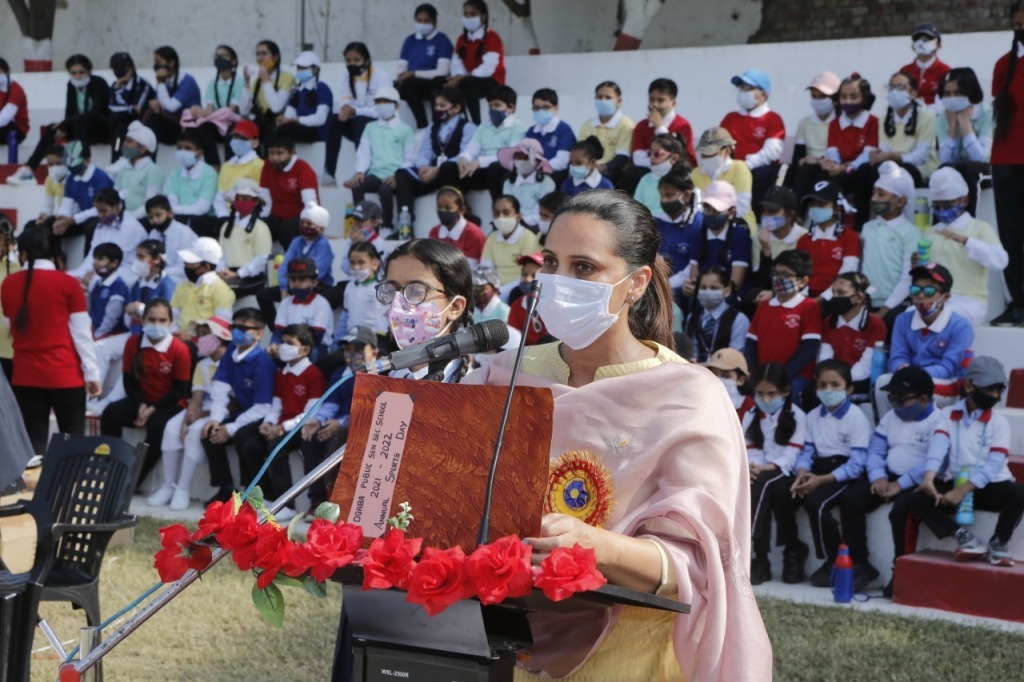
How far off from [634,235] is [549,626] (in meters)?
0.84

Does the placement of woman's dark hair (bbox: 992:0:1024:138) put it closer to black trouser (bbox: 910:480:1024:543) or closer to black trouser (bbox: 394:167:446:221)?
black trouser (bbox: 910:480:1024:543)

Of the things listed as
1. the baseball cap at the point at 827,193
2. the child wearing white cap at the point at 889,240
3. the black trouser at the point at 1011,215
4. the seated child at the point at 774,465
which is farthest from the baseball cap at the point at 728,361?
the black trouser at the point at 1011,215

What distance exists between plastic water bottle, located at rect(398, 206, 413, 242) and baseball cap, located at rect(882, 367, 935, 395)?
17.2 ft

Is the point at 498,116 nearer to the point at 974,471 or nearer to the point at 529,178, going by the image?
the point at 529,178

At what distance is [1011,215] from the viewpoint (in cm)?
912

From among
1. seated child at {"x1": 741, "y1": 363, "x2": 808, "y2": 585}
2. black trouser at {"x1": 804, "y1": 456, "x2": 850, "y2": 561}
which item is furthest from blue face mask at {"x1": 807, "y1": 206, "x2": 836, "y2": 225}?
black trouser at {"x1": 804, "y1": 456, "x2": 850, "y2": 561}

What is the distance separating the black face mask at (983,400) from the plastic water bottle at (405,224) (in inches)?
224

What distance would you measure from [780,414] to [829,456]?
0.39 meters

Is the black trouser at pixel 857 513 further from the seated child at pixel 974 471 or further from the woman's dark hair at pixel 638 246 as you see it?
the woman's dark hair at pixel 638 246

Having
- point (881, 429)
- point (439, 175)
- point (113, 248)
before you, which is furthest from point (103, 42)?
point (881, 429)

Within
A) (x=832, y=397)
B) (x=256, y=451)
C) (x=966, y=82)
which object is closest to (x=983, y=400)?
(x=832, y=397)

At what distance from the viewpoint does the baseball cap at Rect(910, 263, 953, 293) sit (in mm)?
8109

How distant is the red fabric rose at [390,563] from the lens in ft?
7.29

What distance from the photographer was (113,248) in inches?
475
